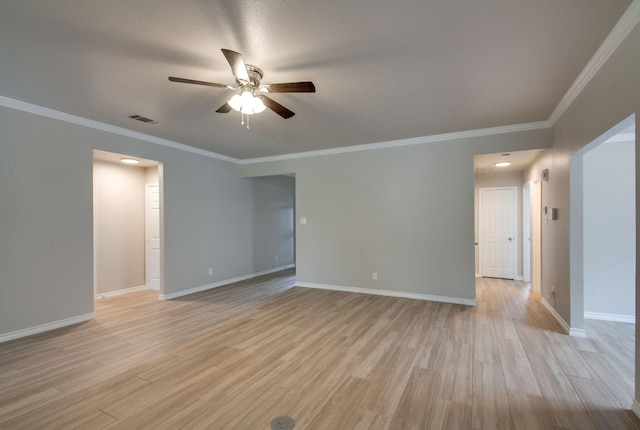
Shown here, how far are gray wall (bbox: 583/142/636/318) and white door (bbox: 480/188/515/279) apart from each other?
2626 mm

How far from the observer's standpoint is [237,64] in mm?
2131

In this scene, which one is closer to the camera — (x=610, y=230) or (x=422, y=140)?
(x=610, y=230)

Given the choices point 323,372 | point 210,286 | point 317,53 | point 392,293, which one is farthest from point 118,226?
point 392,293

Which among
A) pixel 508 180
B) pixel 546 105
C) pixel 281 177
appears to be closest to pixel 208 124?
pixel 281 177

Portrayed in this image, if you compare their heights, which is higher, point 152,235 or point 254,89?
point 254,89

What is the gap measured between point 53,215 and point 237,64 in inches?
135

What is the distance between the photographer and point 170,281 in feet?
16.7

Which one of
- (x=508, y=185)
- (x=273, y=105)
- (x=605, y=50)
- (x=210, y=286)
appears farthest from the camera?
(x=508, y=185)

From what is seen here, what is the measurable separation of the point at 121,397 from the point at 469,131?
5307 millimetres

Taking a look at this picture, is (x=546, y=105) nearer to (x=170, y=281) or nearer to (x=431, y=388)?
(x=431, y=388)

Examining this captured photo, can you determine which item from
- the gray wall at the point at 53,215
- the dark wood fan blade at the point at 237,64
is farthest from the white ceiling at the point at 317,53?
the gray wall at the point at 53,215

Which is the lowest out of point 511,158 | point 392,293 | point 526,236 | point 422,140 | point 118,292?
point 118,292

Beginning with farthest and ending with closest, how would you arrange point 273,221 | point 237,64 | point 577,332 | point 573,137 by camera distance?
point 273,221 → point 577,332 → point 573,137 → point 237,64

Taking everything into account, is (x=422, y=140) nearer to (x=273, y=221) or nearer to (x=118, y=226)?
(x=273, y=221)
